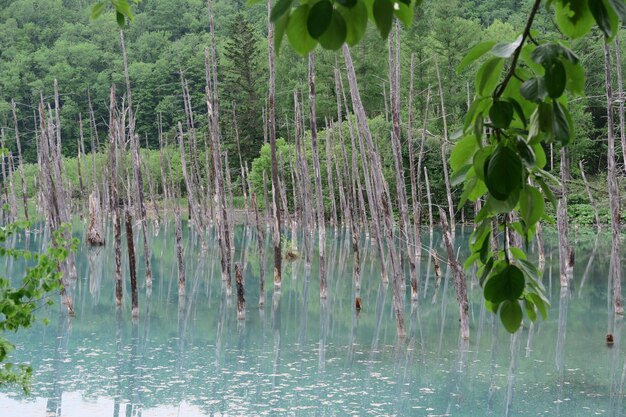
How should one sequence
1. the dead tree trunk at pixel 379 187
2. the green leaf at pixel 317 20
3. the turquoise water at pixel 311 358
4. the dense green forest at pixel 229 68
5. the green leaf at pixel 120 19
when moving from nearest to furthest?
1. the green leaf at pixel 317 20
2. the green leaf at pixel 120 19
3. the turquoise water at pixel 311 358
4. the dead tree trunk at pixel 379 187
5. the dense green forest at pixel 229 68

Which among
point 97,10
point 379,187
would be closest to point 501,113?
point 97,10

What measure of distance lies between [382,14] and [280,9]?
0.13 metres

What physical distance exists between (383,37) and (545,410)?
9004 millimetres

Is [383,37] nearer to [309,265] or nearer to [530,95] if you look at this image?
[530,95]

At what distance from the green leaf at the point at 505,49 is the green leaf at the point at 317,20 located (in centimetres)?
23

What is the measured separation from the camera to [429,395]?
32.7ft

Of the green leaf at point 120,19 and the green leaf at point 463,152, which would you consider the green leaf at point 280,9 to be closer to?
the green leaf at point 463,152

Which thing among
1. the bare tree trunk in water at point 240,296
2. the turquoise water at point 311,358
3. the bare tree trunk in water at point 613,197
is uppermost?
the bare tree trunk in water at point 613,197

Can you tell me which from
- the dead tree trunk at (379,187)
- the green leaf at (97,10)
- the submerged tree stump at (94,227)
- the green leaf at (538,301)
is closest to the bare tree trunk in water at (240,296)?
the dead tree trunk at (379,187)

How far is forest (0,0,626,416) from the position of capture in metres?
1.08

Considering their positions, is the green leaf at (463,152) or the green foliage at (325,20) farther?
the green leaf at (463,152)

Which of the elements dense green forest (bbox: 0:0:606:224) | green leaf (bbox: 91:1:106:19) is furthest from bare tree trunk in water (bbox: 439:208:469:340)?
green leaf (bbox: 91:1:106:19)

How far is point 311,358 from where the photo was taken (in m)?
12.0

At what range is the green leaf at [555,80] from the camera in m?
0.99
